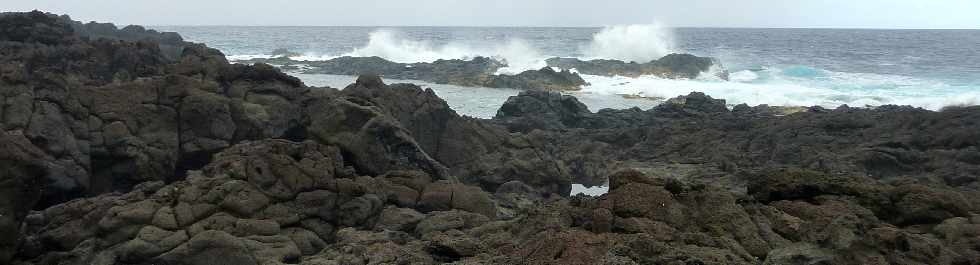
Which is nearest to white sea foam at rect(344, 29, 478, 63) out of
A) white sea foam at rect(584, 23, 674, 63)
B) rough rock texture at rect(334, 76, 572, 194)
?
white sea foam at rect(584, 23, 674, 63)

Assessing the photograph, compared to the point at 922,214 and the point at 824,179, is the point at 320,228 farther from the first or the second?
the point at 922,214

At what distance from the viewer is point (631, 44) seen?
7850cm

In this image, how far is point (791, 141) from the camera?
16.8 m

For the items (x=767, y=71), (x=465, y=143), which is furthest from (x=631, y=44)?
(x=465, y=143)

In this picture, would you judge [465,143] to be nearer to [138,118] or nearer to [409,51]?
[138,118]

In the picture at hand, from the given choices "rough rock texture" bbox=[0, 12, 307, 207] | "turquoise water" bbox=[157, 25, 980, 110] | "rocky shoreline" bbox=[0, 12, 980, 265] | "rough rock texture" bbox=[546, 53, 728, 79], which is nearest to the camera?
"rocky shoreline" bbox=[0, 12, 980, 265]

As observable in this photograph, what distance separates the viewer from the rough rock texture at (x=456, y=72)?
42156mm

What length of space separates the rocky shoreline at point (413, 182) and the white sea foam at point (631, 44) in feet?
190

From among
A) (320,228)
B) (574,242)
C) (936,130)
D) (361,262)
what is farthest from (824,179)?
(936,130)

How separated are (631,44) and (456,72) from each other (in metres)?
36.0

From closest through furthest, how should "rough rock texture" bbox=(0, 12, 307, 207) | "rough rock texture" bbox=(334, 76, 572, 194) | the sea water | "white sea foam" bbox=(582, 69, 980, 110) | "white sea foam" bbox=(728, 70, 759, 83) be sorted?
"rough rock texture" bbox=(0, 12, 307, 207) < "rough rock texture" bbox=(334, 76, 572, 194) < "white sea foam" bbox=(582, 69, 980, 110) < the sea water < "white sea foam" bbox=(728, 70, 759, 83)

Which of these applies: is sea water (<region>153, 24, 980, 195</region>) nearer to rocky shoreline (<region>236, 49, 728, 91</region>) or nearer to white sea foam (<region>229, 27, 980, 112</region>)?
white sea foam (<region>229, 27, 980, 112</region>)

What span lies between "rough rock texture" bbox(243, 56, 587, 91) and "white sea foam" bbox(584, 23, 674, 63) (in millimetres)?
21552

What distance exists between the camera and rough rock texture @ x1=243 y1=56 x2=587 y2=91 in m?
42.2
